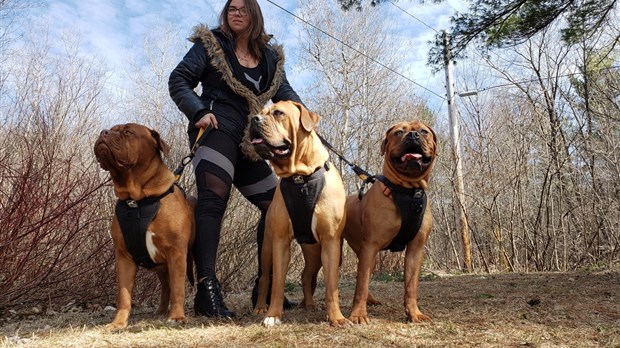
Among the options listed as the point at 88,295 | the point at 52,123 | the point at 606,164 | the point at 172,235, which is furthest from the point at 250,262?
the point at 606,164

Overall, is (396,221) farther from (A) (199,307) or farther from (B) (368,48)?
(B) (368,48)

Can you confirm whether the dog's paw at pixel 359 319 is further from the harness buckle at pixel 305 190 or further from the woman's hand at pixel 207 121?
the woman's hand at pixel 207 121

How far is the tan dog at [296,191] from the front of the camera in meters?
3.13

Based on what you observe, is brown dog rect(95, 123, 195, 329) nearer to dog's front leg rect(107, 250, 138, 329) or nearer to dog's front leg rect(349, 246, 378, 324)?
dog's front leg rect(107, 250, 138, 329)

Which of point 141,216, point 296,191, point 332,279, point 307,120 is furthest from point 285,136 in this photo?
point 141,216

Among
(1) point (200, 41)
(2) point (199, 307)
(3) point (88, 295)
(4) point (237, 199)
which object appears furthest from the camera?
(4) point (237, 199)

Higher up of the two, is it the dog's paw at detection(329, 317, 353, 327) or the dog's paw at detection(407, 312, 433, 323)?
the dog's paw at detection(407, 312, 433, 323)

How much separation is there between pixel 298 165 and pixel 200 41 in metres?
1.42

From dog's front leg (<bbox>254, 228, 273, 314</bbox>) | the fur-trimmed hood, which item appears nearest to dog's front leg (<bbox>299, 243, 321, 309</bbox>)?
dog's front leg (<bbox>254, 228, 273, 314</bbox>)

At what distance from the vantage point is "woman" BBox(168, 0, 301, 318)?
3609mm

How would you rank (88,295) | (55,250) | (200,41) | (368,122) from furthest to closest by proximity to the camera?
(368,122) → (88,295) → (55,250) → (200,41)

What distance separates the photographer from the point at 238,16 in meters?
3.96

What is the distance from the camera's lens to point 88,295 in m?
5.14

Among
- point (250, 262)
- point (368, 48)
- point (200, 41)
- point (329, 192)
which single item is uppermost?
point (368, 48)
